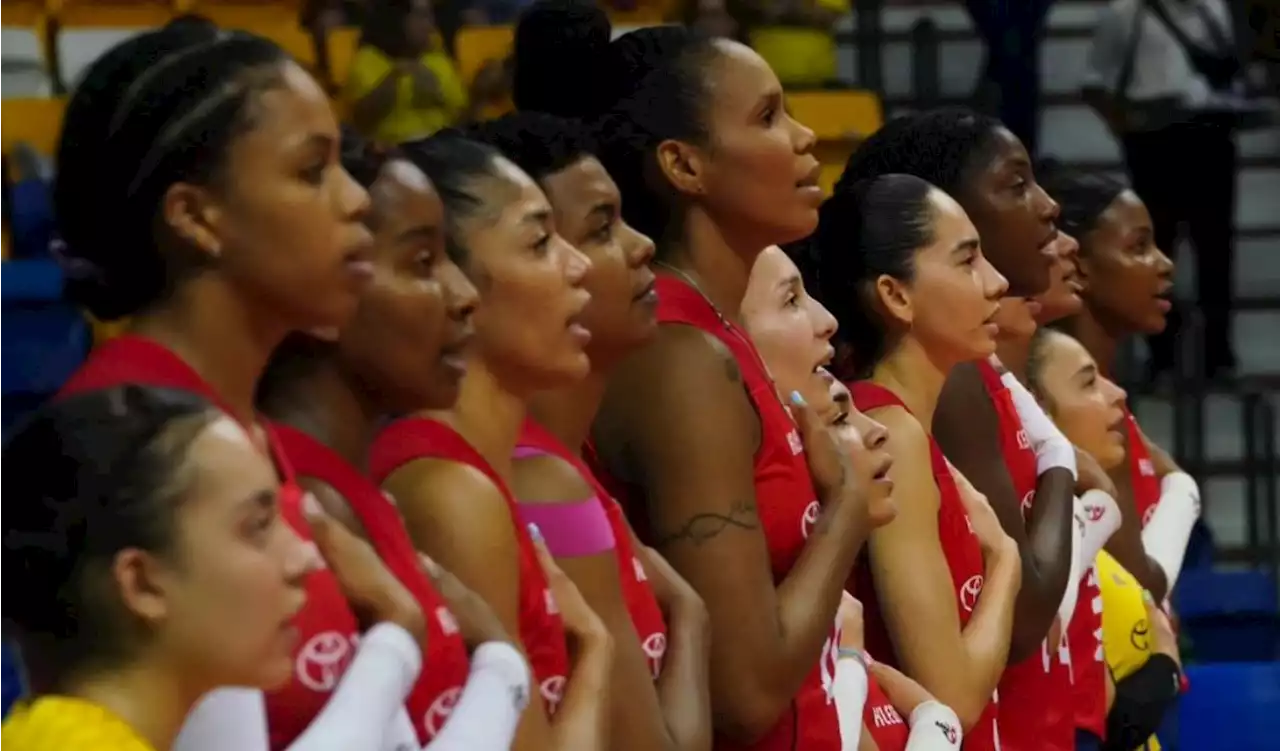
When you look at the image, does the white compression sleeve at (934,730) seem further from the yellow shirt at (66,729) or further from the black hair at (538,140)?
the yellow shirt at (66,729)

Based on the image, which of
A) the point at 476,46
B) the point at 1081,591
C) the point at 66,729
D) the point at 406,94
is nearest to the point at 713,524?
the point at 66,729

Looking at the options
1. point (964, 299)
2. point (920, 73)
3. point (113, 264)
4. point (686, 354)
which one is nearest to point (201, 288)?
point (113, 264)

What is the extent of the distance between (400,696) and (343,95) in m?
5.08

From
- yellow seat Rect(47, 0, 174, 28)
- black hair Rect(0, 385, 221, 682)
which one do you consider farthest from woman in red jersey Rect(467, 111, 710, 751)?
yellow seat Rect(47, 0, 174, 28)

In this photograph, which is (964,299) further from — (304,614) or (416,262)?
(304,614)

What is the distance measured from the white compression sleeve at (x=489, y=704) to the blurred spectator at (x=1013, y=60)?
5882 mm

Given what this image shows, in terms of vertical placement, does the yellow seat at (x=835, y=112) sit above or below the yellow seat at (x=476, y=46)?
below

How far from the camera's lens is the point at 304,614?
191 centimetres

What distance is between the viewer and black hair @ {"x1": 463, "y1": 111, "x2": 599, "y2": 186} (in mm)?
2510

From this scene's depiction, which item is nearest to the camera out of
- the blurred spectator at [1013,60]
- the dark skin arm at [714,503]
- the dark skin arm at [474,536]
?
the dark skin arm at [474,536]

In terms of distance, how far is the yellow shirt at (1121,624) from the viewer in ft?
13.0

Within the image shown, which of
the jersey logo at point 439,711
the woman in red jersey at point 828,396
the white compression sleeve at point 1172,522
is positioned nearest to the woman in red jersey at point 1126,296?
the white compression sleeve at point 1172,522

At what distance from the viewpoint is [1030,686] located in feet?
11.6

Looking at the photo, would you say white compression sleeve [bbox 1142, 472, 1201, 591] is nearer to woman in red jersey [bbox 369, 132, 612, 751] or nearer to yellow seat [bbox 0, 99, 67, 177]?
woman in red jersey [bbox 369, 132, 612, 751]
